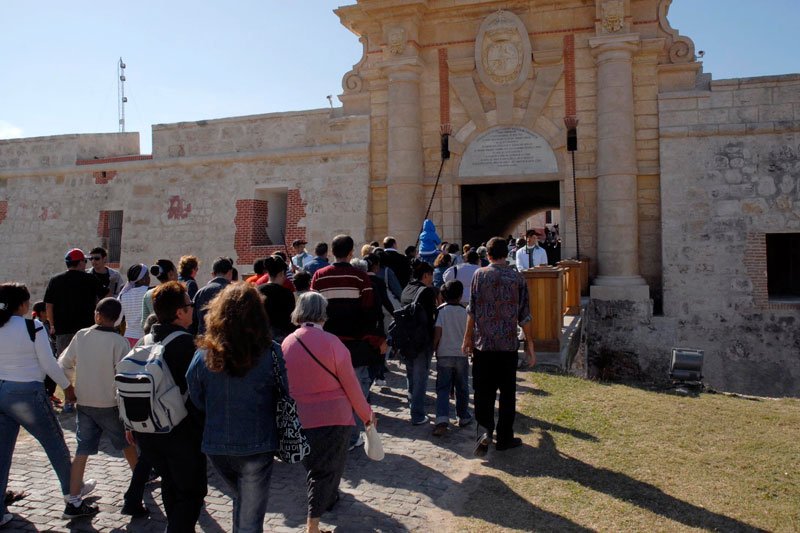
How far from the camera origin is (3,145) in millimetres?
18359

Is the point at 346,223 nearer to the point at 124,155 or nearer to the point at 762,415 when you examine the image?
the point at 124,155

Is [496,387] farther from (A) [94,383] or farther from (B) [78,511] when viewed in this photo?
(B) [78,511]

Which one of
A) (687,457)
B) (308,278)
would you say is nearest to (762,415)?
(687,457)

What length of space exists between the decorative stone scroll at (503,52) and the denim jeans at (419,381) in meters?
8.32

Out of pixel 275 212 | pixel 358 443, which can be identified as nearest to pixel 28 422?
pixel 358 443

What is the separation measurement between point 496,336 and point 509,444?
103cm

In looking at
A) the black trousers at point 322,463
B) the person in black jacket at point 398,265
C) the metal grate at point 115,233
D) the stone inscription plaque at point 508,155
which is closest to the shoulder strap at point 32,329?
the black trousers at point 322,463

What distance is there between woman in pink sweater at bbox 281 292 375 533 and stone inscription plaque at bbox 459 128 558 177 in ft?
32.4

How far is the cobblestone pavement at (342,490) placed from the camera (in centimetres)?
463

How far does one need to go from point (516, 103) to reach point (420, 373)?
27.3 ft

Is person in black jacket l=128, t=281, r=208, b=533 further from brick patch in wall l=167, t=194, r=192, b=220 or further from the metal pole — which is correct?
brick patch in wall l=167, t=194, r=192, b=220

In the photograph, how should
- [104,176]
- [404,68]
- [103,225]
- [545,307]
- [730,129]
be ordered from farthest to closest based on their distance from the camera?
[104,176] < [103,225] < [404,68] < [730,129] < [545,307]

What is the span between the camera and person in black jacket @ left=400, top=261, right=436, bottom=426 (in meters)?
6.47

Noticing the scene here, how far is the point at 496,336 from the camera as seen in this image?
18.5 feet
